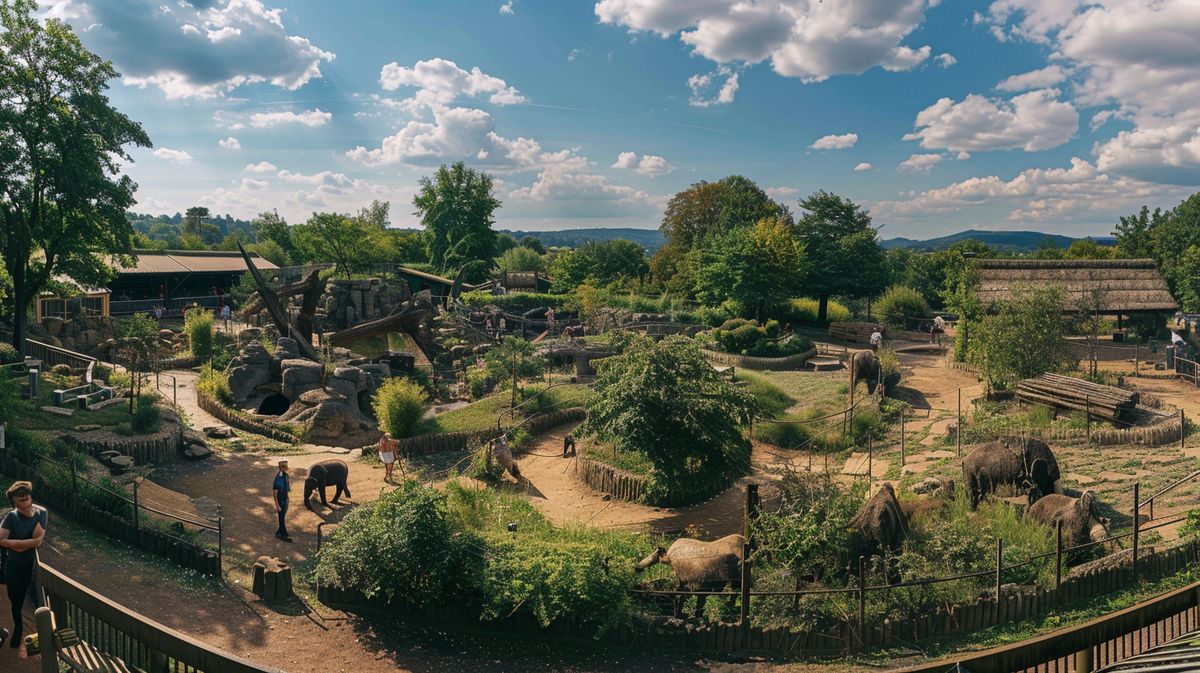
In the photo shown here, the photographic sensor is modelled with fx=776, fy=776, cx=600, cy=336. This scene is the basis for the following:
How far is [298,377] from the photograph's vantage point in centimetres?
2569

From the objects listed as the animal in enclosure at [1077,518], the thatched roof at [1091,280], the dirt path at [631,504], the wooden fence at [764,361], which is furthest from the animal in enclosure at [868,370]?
the animal in enclosure at [1077,518]

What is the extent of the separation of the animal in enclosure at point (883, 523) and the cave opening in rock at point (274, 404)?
20655mm

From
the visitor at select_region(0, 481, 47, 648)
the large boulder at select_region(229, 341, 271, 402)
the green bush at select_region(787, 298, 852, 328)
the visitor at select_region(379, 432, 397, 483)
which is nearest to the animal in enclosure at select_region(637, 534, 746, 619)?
the visitor at select_region(0, 481, 47, 648)

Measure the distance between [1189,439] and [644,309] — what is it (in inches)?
1212

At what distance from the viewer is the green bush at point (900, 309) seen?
43.0 m

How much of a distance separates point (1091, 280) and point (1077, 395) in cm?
1612

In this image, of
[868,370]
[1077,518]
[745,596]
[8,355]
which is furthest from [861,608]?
[8,355]

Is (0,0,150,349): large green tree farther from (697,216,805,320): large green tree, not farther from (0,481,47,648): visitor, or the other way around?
(697,216,805,320): large green tree

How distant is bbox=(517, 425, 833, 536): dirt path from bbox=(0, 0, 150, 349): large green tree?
1515cm

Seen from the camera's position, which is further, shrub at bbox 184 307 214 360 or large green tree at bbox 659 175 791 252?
large green tree at bbox 659 175 791 252

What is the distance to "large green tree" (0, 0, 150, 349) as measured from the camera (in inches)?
873

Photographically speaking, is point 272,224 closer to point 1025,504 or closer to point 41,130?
point 41,130

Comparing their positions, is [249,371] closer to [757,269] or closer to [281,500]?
[281,500]

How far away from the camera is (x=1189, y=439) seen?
17.3m
